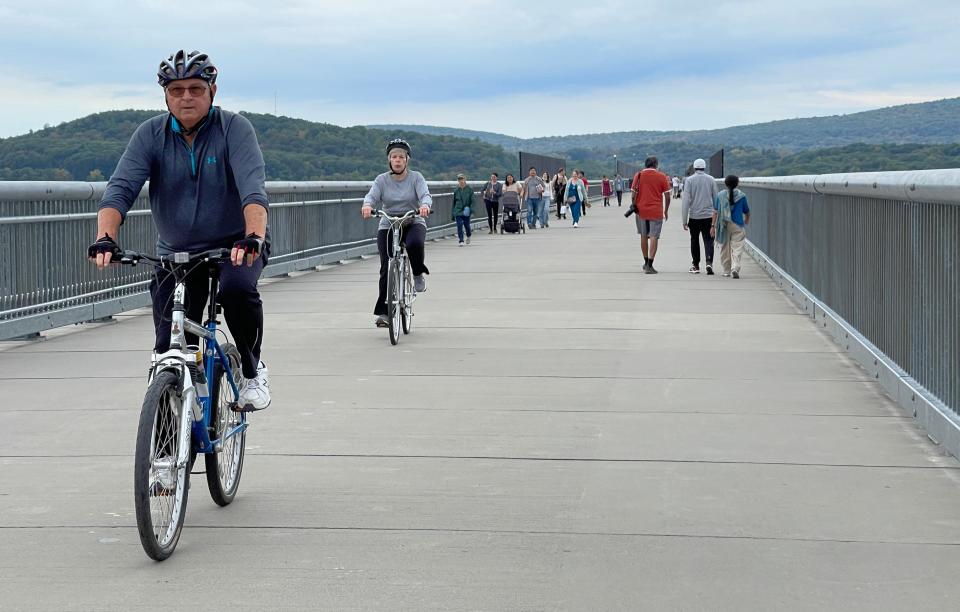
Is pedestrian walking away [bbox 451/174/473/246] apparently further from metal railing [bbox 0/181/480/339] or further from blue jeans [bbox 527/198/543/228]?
metal railing [bbox 0/181/480/339]

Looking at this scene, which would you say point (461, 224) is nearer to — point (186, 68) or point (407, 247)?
point (407, 247)

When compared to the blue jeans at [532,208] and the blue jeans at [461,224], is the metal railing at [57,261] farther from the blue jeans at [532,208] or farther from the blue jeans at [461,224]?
the blue jeans at [532,208]

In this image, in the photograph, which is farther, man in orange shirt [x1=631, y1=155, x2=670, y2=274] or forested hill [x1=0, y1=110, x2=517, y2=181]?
forested hill [x1=0, y1=110, x2=517, y2=181]

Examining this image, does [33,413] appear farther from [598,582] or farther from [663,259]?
[663,259]

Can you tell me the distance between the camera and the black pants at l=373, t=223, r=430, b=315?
12.3 meters

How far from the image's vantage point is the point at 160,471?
4887mm

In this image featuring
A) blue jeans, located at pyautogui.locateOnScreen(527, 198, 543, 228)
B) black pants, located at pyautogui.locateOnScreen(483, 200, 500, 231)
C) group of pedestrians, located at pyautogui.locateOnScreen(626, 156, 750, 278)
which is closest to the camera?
group of pedestrians, located at pyautogui.locateOnScreen(626, 156, 750, 278)

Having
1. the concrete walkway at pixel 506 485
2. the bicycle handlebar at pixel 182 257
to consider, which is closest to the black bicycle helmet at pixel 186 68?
the bicycle handlebar at pixel 182 257

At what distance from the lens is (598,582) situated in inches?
187

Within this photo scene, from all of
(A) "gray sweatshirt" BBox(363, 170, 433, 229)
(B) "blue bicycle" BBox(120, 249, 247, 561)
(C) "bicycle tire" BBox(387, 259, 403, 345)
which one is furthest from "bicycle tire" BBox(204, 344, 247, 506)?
(A) "gray sweatshirt" BBox(363, 170, 433, 229)

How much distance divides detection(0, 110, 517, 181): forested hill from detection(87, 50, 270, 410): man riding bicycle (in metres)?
24.8

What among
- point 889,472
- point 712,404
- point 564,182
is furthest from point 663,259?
point 564,182

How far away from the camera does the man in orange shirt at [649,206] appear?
21078 mm

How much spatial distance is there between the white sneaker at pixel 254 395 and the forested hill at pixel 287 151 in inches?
971
